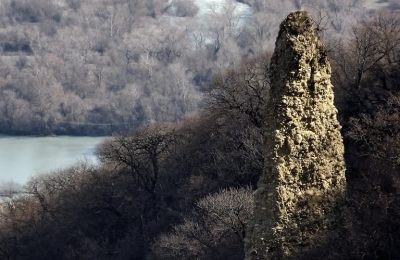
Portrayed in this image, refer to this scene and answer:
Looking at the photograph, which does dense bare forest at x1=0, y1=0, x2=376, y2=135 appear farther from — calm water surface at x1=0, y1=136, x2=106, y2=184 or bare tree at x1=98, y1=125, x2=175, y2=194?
bare tree at x1=98, y1=125, x2=175, y2=194

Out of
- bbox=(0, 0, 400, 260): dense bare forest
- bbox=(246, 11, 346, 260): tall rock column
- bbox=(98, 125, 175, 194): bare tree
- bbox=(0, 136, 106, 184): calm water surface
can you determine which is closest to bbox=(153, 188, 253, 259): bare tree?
bbox=(0, 0, 400, 260): dense bare forest

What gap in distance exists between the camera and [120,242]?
30.6 m

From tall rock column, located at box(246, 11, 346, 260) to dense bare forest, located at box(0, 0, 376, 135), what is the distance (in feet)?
233

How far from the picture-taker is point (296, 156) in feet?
29.2

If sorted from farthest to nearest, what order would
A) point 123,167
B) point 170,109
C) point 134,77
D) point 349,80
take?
point 134,77
point 170,109
point 123,167
point 349,80

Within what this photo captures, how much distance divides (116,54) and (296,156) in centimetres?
9977

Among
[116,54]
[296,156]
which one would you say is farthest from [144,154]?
[116,54]

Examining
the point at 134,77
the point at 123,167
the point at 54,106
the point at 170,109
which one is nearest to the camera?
the point at 123,167

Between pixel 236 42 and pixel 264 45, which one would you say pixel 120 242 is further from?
pixel 236 42

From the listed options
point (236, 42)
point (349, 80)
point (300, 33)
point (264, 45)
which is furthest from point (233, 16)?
point (300, 33)

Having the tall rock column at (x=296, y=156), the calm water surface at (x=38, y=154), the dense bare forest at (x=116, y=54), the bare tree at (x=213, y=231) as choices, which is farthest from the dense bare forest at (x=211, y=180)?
the dense bare forest at (x=116, y=54)

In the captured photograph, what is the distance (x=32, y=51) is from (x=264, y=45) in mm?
39224

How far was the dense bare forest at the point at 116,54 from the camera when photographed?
8769cm

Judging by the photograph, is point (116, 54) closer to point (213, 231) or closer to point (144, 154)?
point (144, 154)
